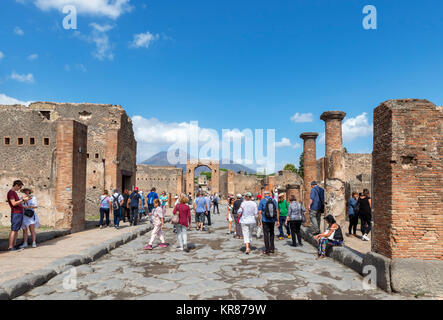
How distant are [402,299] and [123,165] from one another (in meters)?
15.2

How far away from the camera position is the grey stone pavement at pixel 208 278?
13.0ft

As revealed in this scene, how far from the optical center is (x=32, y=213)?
22.9 ft

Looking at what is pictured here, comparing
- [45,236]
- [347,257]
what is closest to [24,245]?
[45,236]

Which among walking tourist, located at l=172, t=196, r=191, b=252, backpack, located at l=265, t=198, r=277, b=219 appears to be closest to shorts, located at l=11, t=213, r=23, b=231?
walking tourist, located at l=172, t=196, r=191, b=252

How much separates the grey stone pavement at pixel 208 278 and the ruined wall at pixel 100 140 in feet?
31.9

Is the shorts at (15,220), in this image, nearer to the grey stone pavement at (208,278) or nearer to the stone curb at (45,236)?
the stone curb at (45,236)

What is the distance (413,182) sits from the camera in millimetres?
4203

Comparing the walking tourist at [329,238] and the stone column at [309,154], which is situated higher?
the stone column at [309,154]

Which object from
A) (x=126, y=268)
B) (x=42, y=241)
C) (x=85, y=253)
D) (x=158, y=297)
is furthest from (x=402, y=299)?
(x=42, y=241)

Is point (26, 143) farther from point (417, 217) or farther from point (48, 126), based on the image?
point (417, 217)

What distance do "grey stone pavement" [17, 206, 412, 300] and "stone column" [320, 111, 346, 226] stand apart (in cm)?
236

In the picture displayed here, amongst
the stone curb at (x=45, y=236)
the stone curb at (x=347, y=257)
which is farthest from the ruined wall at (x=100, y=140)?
the stone curb at (x=347, y=257)

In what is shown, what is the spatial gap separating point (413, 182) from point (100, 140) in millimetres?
15675

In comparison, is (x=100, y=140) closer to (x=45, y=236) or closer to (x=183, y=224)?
(x=45, y=236)
